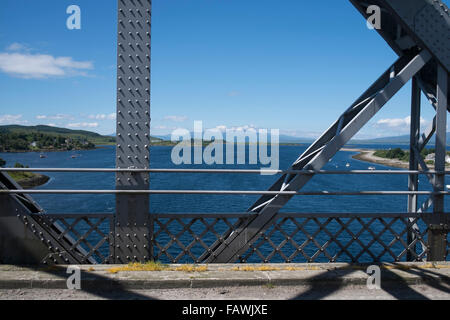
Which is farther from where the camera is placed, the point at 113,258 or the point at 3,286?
the point at 113,258

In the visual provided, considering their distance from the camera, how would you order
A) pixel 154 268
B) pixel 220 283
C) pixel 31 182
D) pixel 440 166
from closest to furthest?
pixel 220 283 < pixel 154 268 < pixel 440 166 < pixel 31 182

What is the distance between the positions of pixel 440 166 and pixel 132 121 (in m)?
4.85

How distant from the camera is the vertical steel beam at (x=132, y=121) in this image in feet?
17.0

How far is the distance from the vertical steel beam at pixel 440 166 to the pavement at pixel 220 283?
73cm

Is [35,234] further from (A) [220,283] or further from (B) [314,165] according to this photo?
(B) [314,165]

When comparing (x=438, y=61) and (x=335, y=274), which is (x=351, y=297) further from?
(x=438, y=61)

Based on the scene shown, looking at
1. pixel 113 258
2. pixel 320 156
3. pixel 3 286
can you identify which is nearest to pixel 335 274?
pixel 320 156

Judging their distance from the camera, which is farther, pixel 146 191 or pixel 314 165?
pixel 314 165

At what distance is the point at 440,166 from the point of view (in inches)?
227

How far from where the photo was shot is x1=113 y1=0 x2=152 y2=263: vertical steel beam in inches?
205

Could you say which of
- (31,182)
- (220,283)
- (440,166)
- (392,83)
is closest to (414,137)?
(440,166)

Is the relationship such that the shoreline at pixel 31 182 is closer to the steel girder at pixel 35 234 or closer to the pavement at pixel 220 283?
the steel girder at pixel 35 234

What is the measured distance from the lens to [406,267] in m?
5.33

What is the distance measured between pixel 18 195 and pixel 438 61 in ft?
22.1
